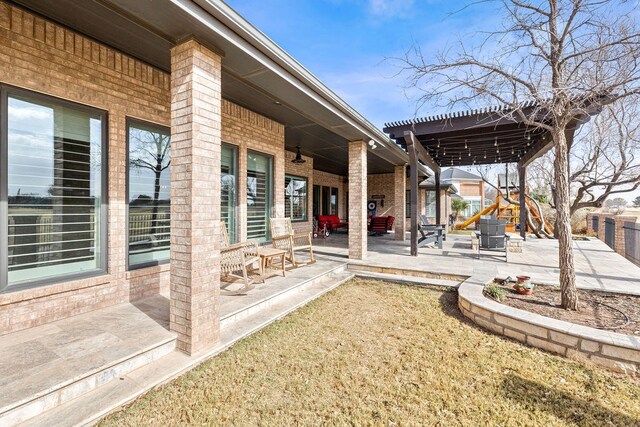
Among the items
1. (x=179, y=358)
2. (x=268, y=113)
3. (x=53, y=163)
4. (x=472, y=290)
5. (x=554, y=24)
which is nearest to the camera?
(x=179, y=358)

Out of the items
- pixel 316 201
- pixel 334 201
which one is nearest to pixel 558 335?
pixel 316 201

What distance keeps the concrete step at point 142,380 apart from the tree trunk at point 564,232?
3.61m

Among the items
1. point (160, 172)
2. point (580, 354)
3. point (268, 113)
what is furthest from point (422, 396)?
point (268, 113)

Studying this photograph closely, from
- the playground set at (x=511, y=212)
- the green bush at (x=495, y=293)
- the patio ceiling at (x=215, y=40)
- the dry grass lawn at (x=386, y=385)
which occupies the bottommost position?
the dry grass lawn at (x=386, y=385)

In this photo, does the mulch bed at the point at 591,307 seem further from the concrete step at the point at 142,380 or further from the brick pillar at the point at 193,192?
the brick pillar at the point at 193,192

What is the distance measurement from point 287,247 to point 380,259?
91.3 inches

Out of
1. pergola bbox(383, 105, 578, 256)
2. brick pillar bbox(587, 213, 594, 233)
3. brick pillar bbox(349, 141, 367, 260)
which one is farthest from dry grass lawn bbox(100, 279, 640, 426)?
brick pillar bbox(587, 213, 594, 233)

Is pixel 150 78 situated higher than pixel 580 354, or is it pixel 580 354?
pixel 150 78

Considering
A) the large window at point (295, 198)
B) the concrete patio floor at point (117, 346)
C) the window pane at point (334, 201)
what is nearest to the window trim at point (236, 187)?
the concrete patio floor at point (117, 346)

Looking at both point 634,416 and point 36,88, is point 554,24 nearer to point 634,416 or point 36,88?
point 634,416

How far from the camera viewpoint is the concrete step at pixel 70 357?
192cm

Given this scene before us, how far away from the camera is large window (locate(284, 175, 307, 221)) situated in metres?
9.63

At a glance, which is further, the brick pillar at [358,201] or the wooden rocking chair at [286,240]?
the brick pillar at [358,201]

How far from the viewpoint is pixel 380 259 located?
270 inches
